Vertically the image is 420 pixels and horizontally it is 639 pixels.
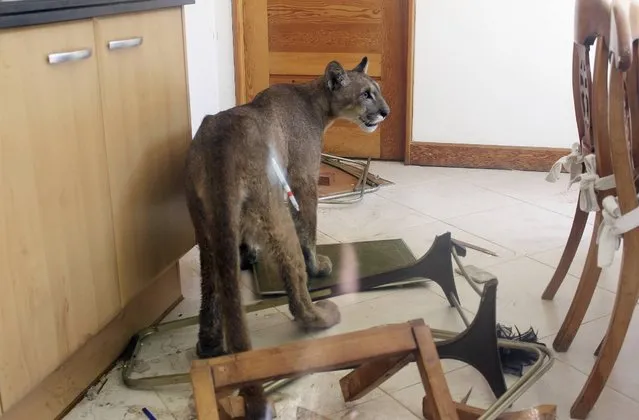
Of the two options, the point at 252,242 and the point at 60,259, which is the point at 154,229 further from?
the point at 60,259

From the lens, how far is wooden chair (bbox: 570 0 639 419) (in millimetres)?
1604

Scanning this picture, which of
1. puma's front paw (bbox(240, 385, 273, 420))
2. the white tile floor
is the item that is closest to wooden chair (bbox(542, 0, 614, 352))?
the white tile floor

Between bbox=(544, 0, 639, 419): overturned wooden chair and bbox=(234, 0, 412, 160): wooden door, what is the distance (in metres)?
2.08

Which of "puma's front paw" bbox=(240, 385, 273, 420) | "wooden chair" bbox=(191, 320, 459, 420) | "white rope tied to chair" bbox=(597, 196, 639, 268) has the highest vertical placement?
"white rope tied to chair" bbox=(597, 196, 639, 268)

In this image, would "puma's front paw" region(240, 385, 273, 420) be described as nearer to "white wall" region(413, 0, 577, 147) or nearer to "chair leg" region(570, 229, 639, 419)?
"chair leg" region(570, 229, 639, 419)

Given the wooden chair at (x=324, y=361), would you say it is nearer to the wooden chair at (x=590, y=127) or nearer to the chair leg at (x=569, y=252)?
the wooden chair at (x=590, y=127)

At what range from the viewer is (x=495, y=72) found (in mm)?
3727

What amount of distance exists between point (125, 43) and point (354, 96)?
3.20 feet

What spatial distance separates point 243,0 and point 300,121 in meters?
1.85

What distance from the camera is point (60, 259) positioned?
1.61 meters

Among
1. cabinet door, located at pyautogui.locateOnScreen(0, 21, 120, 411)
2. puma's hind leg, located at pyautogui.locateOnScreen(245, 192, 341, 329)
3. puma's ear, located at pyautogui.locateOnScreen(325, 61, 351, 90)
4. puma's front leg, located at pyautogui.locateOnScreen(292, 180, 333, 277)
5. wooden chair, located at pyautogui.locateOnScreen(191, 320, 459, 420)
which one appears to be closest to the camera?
wooden chair, located at pyautogui.locateOnScreen(191, 320, 459, 420)

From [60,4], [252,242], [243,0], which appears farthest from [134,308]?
[243,0]

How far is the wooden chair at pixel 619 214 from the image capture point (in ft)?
5.26

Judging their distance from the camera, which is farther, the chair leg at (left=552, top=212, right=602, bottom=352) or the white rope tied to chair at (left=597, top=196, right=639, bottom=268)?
the chair leg at (left=552, top=212, right=602, bottom=352)
